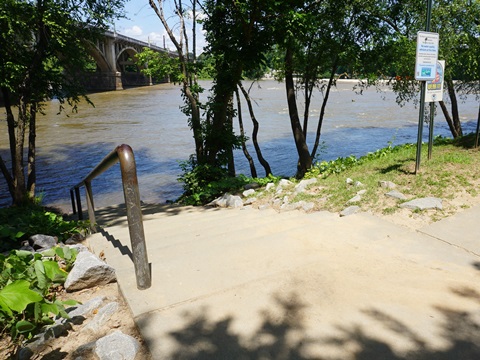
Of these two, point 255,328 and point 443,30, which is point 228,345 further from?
point 443,30

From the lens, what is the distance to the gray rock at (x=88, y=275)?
2381 millimetres

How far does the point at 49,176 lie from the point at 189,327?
12.6 meters

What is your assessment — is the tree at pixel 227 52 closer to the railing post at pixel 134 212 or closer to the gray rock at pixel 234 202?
the gray rock at pixel 234 202

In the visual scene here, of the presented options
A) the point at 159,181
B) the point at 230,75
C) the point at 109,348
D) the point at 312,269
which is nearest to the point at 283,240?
the point at 312,269

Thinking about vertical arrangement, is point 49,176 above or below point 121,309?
below

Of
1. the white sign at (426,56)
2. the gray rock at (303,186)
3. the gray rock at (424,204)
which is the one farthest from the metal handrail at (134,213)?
the white sign at (426,56)

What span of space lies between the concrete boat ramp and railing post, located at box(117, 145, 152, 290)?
0.11 m

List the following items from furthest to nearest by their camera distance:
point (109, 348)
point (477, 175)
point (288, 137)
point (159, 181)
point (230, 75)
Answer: point (288, 137) → point (159, 181) → point (230, 75) → point (477, 175) → point (109, 348)

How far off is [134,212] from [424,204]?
2.76 metres

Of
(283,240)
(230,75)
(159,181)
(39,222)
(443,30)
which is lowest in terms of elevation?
(159,181)

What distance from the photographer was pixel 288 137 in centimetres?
1844

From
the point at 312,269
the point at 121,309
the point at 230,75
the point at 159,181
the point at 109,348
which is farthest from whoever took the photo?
the point at 159,181

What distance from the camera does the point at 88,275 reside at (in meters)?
2.38

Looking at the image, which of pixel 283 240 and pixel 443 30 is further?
pixel 443 30
